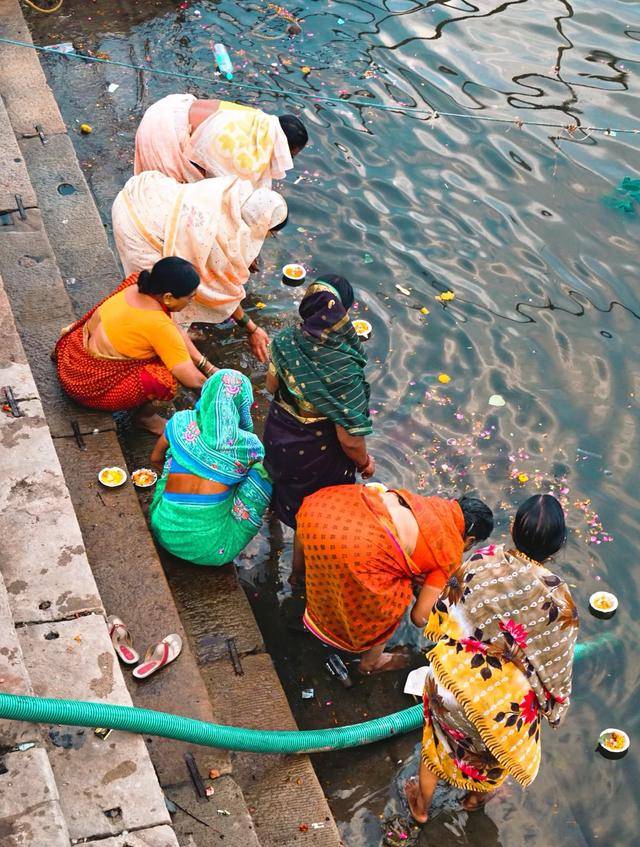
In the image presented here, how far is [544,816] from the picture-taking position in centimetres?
438

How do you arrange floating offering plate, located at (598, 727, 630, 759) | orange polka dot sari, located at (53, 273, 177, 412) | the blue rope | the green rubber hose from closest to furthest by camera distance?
Result: the green rubber hose
floating offering plate, located at (598, 727, 630, 759)
orange polka dot sari, located at (53, 273, 177, 412)
the blue rope

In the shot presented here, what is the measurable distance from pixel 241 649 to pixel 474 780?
4.16 ft

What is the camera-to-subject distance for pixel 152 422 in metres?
5.51

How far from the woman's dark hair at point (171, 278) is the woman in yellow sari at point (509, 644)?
217cm

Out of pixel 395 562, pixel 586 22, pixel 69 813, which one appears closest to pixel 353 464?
pixel 395 562

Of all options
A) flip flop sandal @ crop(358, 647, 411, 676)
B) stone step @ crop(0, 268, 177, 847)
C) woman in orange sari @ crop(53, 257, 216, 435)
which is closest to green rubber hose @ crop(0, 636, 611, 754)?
stone step @ crop(0, 268, 177, 847)

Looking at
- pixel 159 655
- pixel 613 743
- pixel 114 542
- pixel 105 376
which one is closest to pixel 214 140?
pixel 105 376

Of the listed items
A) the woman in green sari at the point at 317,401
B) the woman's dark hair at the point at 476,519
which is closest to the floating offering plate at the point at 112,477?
the woman in green sari at the point at 317,401

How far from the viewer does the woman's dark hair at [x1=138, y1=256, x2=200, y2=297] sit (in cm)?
483

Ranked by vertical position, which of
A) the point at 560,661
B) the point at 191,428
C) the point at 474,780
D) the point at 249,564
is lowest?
the point at 249,564

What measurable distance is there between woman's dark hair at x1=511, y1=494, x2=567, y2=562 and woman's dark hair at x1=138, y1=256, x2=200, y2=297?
7.31 feet

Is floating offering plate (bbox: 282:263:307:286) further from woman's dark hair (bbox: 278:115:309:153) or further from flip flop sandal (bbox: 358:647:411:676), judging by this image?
flip flop sandal (bbox: 358:647:411:676)

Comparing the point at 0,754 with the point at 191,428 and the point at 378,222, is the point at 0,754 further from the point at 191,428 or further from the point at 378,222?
the point at 378,222

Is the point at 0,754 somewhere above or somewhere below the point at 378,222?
above
